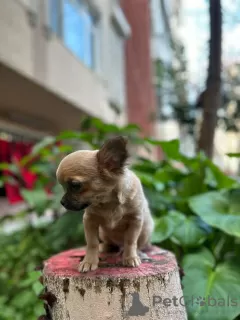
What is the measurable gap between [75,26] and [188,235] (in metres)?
5.60

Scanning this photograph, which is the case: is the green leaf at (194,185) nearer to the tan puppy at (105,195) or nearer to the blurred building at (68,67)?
the tan puppy at (105,195)

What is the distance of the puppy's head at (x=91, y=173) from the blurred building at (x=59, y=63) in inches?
119

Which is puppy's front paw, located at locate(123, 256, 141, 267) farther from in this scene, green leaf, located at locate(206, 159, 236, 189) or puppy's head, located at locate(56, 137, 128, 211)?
green leaf, located at locate(206, 159, 236, 189)

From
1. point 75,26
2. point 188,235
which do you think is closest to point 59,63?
point 75,26

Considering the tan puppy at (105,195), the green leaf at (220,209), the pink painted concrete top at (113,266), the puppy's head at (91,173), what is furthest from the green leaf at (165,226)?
the puppy's head at (91,173)

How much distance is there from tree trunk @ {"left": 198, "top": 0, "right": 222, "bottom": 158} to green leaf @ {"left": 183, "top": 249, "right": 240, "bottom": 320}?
5.33ft

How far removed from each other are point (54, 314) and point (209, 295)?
2.28 feet

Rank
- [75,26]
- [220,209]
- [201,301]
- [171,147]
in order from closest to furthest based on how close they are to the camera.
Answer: [201,301] → [220,209] → [171,147] → [75,26]

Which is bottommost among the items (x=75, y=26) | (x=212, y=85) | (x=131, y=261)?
(x=131, y=261)

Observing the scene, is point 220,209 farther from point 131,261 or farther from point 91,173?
point 91,173

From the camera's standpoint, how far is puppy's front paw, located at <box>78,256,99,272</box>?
4.12ft

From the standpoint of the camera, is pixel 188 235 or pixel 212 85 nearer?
pixel 188 235

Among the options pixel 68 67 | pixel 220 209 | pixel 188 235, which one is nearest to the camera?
pixel 188 235

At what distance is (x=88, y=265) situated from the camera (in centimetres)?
127
